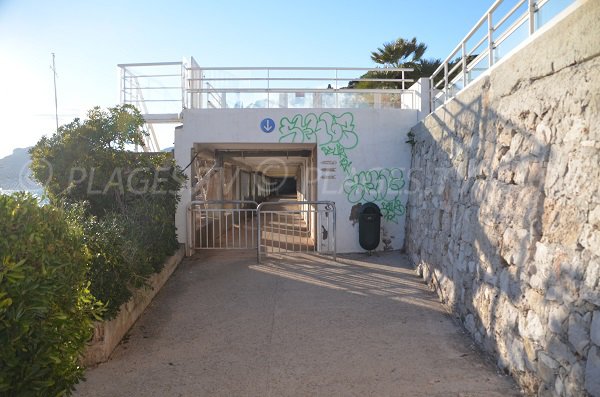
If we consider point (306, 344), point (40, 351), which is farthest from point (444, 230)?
point (40, 351)

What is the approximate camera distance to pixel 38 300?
227cm

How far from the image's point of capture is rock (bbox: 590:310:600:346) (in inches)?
117

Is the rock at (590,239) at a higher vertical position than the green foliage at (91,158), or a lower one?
lower

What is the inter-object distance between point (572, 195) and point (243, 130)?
7338 mm

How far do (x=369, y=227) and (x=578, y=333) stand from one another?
6.38 meters

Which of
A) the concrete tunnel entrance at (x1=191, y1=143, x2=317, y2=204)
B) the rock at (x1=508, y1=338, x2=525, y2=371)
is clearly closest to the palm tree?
the concrete tunnel entrance at (x1=191, y1=143, x2=317, y2=204)

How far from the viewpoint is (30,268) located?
234 cm

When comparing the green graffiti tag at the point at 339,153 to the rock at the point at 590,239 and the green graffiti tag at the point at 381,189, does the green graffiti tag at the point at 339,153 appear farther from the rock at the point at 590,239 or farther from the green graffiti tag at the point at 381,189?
the rock at the point at 590,239

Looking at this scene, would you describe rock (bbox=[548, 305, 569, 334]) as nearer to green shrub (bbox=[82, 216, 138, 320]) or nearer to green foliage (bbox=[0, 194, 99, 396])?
green foliage (bbox=[0, 194, 99, 396])

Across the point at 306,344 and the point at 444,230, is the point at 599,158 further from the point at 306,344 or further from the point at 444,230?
the point at 444,230

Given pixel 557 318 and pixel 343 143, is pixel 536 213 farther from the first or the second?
pixel 343 143

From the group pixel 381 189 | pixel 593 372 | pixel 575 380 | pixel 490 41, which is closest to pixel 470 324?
pixel 575 380

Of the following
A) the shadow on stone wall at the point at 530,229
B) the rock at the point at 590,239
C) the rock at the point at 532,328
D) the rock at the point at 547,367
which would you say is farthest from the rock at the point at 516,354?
the rock at the point at 590,239

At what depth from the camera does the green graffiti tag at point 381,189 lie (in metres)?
9.98
